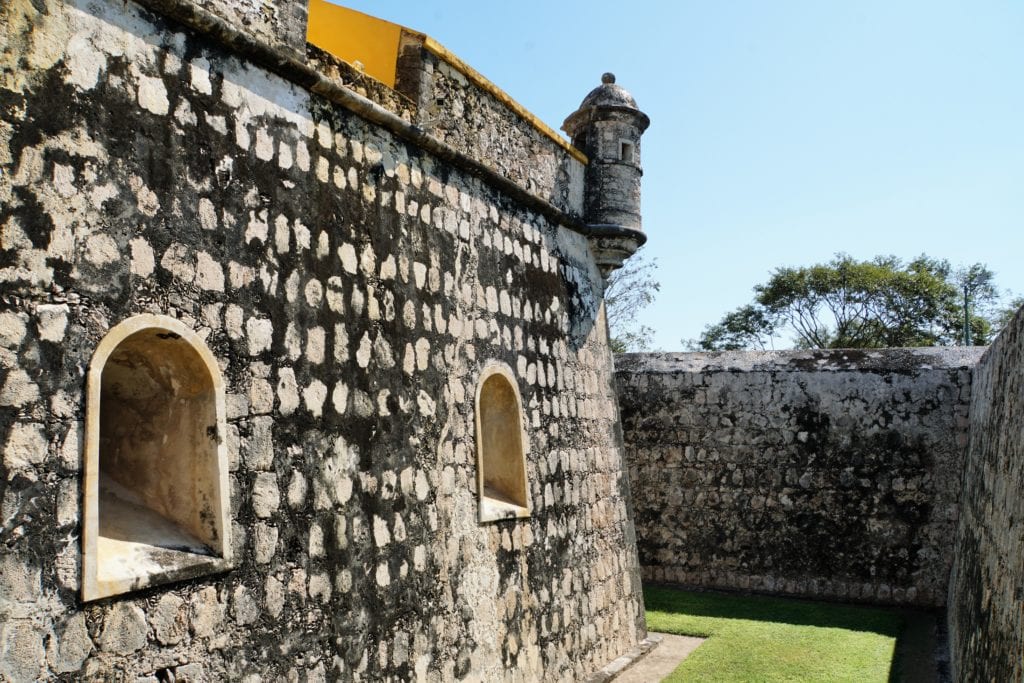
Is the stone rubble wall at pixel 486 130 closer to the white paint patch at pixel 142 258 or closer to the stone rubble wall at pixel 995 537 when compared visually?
the white paint patch at pixel 142 258

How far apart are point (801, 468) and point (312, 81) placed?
855 cm

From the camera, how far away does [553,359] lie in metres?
7.60

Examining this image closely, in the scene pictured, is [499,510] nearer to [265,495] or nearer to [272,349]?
[265,495]

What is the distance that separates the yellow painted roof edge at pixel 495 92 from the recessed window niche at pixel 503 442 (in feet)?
7.07

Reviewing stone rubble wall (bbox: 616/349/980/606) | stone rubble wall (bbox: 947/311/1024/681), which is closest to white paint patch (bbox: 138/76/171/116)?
stone rubble wall (bbox: 947/311/1024/681)

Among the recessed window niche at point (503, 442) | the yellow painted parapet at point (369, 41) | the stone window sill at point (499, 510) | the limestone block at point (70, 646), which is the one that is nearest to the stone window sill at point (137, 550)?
the limestone block at point (70, 646)

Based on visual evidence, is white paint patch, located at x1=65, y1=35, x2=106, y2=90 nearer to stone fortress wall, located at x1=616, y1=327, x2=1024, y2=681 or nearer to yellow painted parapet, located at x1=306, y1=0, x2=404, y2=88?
yellow painted parapet, located at x1=306, y1=0, x2=404, y2=88

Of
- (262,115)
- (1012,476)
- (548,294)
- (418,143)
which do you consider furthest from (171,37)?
(1012,476)

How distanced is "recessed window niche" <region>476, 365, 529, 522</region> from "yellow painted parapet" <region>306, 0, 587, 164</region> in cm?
220

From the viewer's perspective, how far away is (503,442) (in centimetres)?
691

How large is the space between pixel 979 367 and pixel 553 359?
15.1 feet

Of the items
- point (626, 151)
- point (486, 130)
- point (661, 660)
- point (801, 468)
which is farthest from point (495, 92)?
point (801, 468)

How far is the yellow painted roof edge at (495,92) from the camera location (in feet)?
20.1

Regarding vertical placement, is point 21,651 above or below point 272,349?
below
